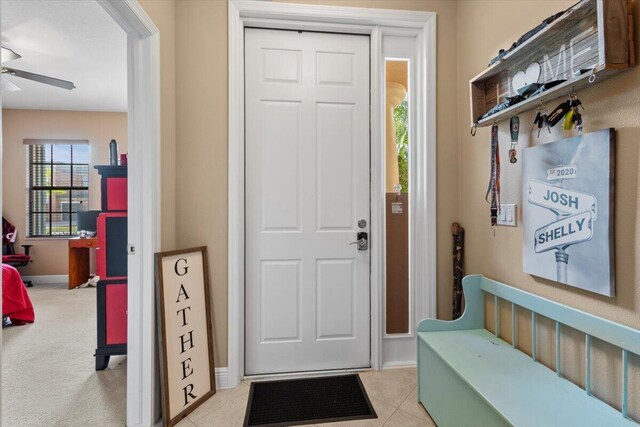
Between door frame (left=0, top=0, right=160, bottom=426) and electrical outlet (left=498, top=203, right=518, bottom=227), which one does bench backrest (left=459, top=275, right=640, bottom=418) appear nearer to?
electrical outlet (left=498, top=203, right=518, bottom=227)

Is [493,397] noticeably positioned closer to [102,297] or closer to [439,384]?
[439,384]

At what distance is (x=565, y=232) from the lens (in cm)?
149

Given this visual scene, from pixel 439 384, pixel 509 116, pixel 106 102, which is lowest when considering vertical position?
pixel 439 384

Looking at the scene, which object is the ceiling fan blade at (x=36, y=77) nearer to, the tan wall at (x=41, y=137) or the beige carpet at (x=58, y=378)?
the tan wall at (x=41, y=137)

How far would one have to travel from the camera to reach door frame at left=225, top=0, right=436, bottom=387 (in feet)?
7.35

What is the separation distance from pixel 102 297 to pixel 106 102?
373 centimetres

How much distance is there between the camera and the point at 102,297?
2463 mm

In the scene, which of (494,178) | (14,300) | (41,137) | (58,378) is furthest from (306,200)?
(41,137)

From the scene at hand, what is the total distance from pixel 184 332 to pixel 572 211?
2063 mm

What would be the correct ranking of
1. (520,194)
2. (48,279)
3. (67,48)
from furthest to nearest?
(48,279), (67,48), (520,194)

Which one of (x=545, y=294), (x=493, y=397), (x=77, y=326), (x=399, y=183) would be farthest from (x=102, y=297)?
(x=545, y=294)

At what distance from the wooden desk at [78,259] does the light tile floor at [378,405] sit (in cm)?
398

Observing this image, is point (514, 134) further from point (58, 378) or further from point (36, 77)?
point (36, 77)

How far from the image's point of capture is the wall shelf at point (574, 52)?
3.96 feet
